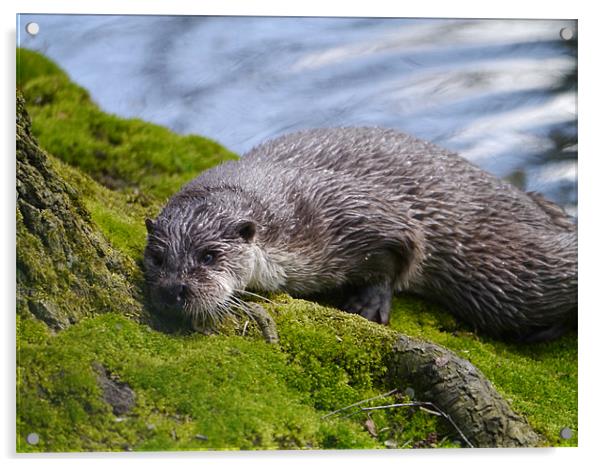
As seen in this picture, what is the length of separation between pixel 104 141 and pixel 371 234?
1489mm

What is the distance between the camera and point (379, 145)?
4.79 meters

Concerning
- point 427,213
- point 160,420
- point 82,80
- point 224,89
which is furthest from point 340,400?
point 82,80

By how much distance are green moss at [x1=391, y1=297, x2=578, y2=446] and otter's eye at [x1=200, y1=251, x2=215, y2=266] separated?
3.72 ft

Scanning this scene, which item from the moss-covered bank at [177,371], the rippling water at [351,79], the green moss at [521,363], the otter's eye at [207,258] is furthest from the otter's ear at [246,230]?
the green moss at [521,363]

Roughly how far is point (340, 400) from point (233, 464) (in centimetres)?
55

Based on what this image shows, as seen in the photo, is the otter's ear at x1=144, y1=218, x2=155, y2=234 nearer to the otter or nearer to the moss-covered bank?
the otter

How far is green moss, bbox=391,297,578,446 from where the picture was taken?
4281 mm

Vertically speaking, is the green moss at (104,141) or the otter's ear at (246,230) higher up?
the green moss at (104,141)

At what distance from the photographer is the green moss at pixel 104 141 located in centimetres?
429

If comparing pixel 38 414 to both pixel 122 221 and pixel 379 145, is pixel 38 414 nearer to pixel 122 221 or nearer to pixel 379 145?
pixel 122 221

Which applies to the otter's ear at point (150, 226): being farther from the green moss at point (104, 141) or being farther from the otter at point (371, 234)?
the green moss at point (104, 141)

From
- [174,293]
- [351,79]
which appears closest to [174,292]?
[174,293]

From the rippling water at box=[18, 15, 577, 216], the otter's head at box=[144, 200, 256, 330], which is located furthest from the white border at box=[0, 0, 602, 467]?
the otter's head at box=[144, 200, 256, 330]

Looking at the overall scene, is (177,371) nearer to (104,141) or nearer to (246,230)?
(246,230)
